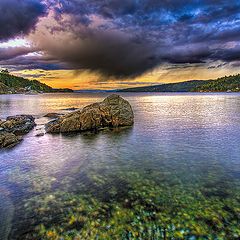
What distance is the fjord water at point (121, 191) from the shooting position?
12.4 m

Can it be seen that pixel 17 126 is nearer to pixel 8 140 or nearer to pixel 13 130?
pixel 13 130

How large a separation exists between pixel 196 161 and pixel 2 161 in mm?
19930

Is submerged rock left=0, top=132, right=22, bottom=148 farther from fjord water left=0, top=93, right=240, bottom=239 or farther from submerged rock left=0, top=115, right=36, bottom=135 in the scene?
submerged rock left=0, top=115, right=36, bottom=135

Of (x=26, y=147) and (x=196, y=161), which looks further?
(x=26, y=147)

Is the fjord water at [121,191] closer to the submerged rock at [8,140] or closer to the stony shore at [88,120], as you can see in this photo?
the submerged rock at [8,140]

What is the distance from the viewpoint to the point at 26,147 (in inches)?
1198

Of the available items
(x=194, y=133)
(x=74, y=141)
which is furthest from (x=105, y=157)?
(x=194, y=133)

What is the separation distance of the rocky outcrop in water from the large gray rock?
3986mm

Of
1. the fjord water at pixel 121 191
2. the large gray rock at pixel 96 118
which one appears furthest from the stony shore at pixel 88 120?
the fjord water at pixel 121 191

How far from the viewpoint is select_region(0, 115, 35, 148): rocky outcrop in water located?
31531 mm

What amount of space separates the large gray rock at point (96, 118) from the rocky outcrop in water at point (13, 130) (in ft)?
13.1

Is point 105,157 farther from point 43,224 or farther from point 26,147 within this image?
point 43,224

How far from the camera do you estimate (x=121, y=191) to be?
16.9 metres

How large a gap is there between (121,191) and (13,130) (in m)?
31.3
